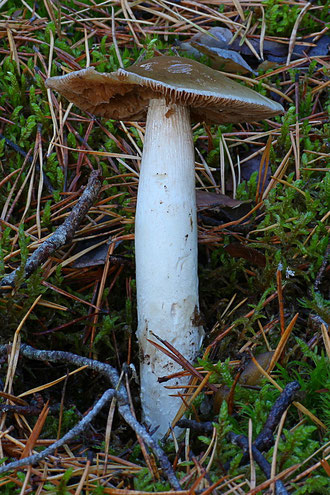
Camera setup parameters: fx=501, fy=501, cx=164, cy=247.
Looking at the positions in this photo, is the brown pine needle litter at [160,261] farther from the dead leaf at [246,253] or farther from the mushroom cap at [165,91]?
the mushroom cap at [165,91]

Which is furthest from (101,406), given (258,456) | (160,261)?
(160,261)

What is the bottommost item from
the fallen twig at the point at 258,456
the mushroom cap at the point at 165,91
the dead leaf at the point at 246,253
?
the fallen twig at the point at 258,456

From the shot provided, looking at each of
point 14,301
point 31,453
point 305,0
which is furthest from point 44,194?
point 305,0

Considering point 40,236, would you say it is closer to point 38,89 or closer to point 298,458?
point 38,89

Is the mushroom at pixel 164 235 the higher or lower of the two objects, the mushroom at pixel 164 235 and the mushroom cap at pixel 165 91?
the lower

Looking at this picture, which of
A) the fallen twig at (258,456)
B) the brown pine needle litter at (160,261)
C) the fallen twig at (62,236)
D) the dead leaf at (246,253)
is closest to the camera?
the fallen twig at (258,456)

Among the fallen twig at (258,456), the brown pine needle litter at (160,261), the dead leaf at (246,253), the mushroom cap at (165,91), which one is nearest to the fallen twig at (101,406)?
the brown pine needle litter at (160,261)

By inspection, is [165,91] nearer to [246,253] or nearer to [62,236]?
[62,236]

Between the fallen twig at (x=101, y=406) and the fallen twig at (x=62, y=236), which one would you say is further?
the fallen twig at (x=62, y=236)

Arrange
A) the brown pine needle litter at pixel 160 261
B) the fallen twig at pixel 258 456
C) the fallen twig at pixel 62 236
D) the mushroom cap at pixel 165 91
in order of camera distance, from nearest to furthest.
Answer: the fallen twig at pixel 258 456
the brown pine needle litter at pixel 160 261
the mushroom cap at pixel 165 91
the fallen twig at pixel 62 236
